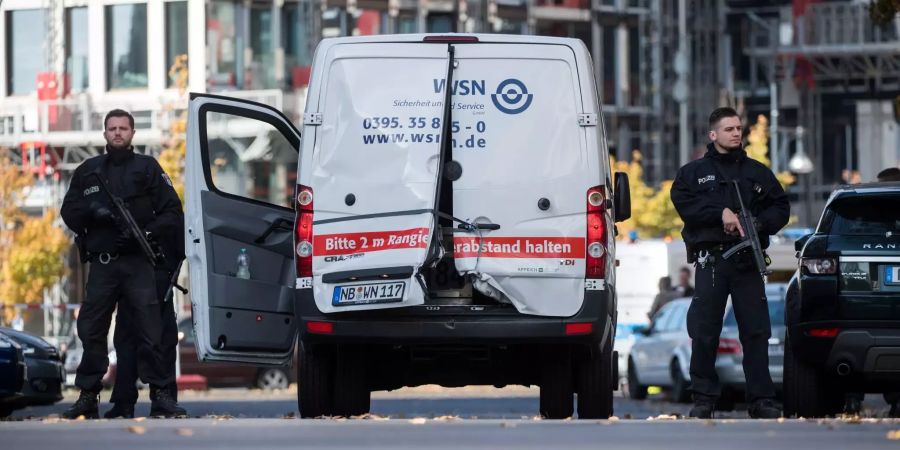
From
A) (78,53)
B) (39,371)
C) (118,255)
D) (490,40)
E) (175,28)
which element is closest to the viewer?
(490,40)

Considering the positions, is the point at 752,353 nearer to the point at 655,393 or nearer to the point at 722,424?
the point at 722,424

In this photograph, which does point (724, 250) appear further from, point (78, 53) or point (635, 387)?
point (78, 53)

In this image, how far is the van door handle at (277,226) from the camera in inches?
552

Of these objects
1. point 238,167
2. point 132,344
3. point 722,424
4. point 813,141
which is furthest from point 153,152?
point 722,424

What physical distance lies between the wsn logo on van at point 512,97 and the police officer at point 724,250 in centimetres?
139

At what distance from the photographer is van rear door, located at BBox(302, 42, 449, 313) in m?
12.5

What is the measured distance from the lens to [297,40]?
53.6 m

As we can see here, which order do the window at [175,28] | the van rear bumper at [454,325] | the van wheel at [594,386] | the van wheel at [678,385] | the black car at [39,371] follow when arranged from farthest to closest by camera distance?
the window at [175,28] → the van wheel at [678,385] → the black car at [39,371] → the van wheel at [594,386] → the van rear bumper at [454,325]

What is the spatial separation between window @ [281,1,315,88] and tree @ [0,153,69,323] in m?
7.15

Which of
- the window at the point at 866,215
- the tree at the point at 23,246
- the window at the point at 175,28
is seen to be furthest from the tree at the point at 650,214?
the window at the point at 866,215

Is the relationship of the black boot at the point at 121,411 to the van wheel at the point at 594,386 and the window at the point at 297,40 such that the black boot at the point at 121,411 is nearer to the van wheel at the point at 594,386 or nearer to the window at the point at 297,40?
the van wheel at the point at 594,386

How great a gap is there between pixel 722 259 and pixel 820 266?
63 centimetres

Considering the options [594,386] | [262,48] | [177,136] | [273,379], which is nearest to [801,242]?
[594,386]

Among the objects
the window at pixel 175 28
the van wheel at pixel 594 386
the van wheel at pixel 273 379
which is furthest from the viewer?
the window at pixel 175 28
